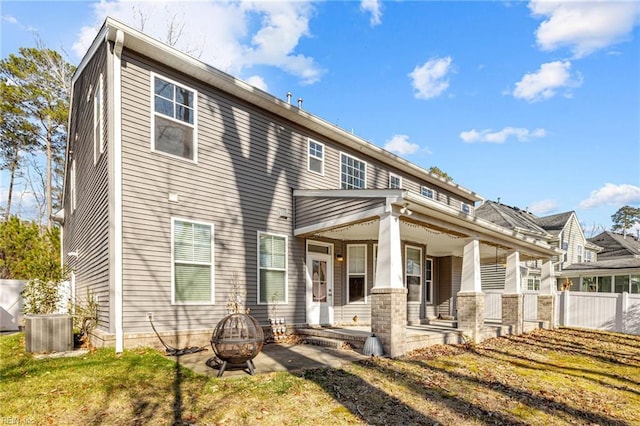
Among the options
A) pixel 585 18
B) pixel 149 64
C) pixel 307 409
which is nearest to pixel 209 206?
pixel 149 64

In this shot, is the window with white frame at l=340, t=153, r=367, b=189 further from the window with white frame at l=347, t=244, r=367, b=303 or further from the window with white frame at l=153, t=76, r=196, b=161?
the window with white frame at l=153, t=76, r=196, b=161

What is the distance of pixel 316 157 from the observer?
11.1 m

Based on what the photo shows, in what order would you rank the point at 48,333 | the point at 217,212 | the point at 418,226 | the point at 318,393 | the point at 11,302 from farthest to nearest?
the point at 11,302
the point at 418,226
the point at 217,212
the point at 48,333
the point at 318,393

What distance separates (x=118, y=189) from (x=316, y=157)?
543 centimetres

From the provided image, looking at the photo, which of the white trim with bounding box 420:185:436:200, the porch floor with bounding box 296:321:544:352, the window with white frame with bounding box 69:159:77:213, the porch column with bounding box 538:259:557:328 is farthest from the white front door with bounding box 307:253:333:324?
the porch column with bounding box 538:259:557:328

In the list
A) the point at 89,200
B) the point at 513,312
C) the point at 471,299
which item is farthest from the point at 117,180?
the point at 513,312

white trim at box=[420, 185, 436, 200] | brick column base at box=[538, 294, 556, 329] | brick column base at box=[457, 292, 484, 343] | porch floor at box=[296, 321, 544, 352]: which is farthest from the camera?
white trim at box=[420, 185, 436, 200]

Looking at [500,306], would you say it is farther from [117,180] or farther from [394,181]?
[117,180]

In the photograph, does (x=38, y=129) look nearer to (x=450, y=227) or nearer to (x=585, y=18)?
(x=450, y=227)

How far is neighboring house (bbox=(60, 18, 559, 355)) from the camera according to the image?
291 inches

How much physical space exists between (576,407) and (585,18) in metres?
9.05

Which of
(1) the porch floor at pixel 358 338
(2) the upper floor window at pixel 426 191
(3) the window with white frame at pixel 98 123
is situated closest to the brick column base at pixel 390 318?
(1) the porch floor at pixel 358 338

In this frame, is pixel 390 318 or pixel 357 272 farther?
pixel 357 272

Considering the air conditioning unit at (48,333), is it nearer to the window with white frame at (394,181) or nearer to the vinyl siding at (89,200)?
the vinyl siding at (89,200)
